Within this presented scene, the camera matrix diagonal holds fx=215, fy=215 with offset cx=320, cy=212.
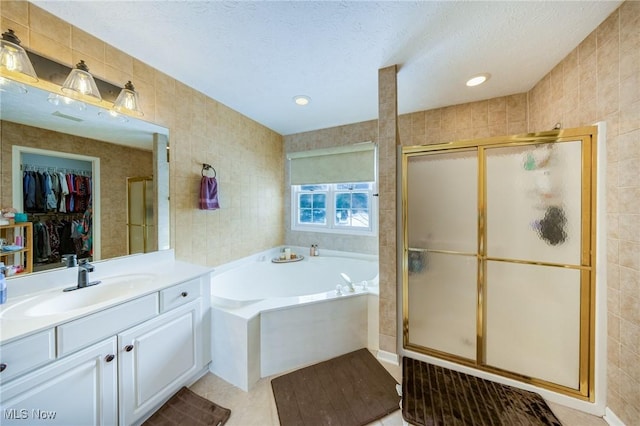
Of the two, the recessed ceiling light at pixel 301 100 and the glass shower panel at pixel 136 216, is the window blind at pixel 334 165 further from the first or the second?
the glass shower panel at pixel 136 216

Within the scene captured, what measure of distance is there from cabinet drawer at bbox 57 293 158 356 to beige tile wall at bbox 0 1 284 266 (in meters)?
0.75

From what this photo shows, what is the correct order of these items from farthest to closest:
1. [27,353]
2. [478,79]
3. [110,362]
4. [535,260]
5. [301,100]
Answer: [301,100], [478,79], [535,260], [110,362], [27,353]

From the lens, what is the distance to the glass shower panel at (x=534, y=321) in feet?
4.48

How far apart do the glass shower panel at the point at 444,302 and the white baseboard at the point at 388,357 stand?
0.20m

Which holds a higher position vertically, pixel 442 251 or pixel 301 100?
pixel 301 100

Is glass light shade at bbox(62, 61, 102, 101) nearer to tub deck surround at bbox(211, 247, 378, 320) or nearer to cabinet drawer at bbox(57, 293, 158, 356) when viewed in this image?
cabinet drawer at bbox(57, 293, 158, 356)

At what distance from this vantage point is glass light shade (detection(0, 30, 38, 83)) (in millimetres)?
1071

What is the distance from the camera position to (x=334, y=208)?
3043 millimetres

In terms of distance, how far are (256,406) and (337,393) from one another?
532 mm

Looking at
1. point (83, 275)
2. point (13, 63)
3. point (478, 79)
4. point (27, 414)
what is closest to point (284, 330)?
point (27, 414)

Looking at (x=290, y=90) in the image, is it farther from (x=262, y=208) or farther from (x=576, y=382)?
(x=576, y=382)

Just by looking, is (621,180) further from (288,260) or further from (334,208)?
(288,260)

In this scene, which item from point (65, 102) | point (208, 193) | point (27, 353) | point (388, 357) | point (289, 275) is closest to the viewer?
point (27, 353)

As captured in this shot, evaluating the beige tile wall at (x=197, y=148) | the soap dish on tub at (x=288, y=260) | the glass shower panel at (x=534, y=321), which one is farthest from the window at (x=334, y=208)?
the glass shower panel at (x=534, y=321)
